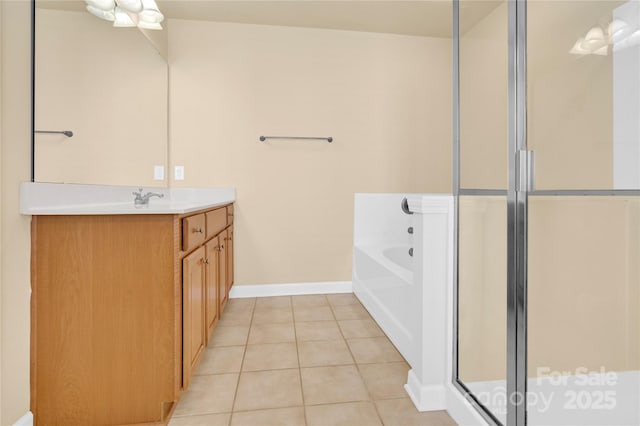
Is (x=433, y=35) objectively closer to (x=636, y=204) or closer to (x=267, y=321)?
(x=636, y=204)

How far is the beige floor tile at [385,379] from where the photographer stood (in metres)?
1.54

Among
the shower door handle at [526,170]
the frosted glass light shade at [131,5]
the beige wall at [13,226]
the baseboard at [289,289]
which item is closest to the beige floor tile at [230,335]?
the baseboard at [289,289]

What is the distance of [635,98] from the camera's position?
1.00 metres

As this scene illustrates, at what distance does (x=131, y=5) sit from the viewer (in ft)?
7.14

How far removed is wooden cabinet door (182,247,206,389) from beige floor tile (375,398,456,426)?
829 mm

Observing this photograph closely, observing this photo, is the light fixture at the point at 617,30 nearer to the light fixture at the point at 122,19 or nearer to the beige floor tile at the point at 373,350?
the beige floor tile at the point at 373,350

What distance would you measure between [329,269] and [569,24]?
2325 mm

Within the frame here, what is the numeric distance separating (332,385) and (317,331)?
0.63 m

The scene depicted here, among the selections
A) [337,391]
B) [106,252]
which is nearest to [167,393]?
[106,252]

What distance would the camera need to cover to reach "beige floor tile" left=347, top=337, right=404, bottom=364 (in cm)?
185

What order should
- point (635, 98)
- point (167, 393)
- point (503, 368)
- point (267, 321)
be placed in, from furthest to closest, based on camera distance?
point (267, 321) → point (167, 393) → point (503, 368) → point (635, 98)

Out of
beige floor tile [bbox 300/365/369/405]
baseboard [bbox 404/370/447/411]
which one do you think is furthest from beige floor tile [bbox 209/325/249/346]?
baseboard [bbox 404/370/447/411]

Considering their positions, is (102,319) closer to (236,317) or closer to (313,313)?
(236,317)

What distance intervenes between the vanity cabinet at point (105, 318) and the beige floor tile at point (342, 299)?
1620mm
